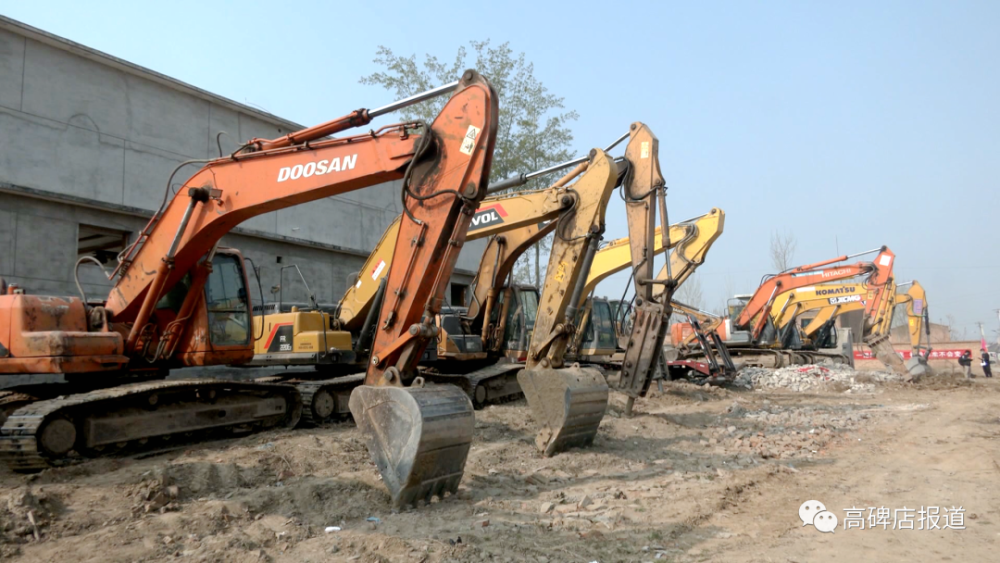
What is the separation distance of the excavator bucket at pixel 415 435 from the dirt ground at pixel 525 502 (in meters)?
0.18

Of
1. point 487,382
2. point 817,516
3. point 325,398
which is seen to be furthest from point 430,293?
point 487,382

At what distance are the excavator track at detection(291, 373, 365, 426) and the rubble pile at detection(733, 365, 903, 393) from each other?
13.3 metres

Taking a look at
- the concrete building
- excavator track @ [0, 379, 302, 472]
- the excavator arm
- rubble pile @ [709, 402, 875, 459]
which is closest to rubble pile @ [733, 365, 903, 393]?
rubble pile @ [709, 402, 875, 459]

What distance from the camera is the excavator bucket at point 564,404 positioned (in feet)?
25.2

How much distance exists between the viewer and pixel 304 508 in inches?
211

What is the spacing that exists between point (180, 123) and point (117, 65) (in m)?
2.02

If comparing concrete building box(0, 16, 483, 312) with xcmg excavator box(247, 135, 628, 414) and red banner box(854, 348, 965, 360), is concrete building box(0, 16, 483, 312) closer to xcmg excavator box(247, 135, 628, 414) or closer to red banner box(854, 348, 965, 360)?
xcmg excavator box(247, 135, 628, 414)

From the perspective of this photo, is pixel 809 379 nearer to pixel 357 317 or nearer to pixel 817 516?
pixel 357 317

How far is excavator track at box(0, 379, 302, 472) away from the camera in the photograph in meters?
6.49

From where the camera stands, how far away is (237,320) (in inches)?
341

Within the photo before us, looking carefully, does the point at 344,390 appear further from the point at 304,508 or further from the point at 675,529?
the point at 675,529

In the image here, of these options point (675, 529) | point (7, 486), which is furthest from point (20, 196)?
point (675, 529)

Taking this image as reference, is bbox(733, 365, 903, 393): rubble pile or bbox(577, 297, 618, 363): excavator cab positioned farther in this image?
bbox(733, 365, 903, 393): rubble pile

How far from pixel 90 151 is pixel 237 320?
10170 millimetres
